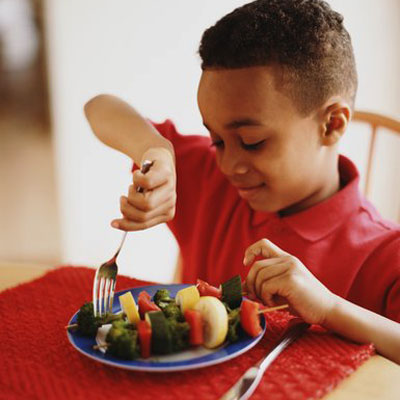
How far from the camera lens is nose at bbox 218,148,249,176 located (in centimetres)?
94

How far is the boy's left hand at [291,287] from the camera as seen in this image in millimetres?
698

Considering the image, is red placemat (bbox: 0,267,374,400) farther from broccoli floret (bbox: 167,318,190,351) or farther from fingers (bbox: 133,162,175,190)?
fingers (bbox: 133,162,175,190)

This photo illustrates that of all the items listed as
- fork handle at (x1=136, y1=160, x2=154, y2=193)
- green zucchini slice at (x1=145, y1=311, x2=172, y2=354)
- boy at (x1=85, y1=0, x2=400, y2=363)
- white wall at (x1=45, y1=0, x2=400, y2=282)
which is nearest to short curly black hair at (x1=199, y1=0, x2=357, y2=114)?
boy at (x1=85, y1=0, x2=400, y2=363)

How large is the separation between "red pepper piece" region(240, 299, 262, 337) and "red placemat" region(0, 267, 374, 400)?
3 cm

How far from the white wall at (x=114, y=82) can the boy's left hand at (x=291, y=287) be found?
1.69 metres

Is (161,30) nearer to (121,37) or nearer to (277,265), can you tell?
(121,37)

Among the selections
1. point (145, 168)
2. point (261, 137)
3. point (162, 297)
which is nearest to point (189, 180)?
point (261, 137)

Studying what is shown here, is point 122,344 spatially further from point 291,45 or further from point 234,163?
point 291,45

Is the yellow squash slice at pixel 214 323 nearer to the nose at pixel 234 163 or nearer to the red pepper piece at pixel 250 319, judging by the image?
the red pepper piece at pixel 250 319

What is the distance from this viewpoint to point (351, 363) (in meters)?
0.60

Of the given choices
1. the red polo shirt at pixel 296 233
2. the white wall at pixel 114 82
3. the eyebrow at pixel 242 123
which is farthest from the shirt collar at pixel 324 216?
the white wall at pixel 114 82

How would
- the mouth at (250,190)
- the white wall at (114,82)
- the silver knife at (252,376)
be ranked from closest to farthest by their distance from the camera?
the silver knife at (252,376), the mouth at (250,190), the white wall at (114,82)

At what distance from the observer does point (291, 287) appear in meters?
0.70

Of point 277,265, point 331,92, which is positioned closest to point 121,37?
point 331,92
